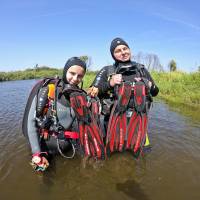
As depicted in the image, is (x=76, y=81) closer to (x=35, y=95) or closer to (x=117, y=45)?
(x=35, y=95)

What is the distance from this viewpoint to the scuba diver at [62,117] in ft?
9.77

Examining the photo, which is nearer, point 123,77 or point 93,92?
point 93,92

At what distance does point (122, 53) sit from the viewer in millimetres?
3768

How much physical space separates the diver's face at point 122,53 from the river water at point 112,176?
1.65m

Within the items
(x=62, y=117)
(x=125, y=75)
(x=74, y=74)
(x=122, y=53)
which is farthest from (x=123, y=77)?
(x=62, y=117)

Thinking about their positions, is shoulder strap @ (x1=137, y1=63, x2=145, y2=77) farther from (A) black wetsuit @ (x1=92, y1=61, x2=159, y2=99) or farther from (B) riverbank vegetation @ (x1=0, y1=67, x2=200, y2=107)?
(B) riverbank vegetation @ (x1=0, y1=67, x2=200, y2=107)

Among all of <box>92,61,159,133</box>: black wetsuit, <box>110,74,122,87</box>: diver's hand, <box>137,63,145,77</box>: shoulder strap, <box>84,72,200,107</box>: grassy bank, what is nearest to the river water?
<box>92,61,159,133</box>: black wetsuit

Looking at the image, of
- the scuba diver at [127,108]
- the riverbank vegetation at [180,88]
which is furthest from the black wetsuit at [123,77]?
the riverbank vegetation at [180,88]

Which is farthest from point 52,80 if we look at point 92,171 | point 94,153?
point 92,171

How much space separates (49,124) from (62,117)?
206 mm

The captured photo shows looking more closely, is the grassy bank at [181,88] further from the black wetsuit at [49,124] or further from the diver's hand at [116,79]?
the black wetsuit at [49,124]

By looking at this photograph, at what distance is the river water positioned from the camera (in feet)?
9.29

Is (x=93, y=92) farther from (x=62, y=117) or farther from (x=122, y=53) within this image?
(x=122, y=53)

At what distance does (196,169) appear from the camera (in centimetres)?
350
